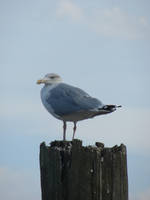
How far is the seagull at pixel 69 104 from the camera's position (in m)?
7.66

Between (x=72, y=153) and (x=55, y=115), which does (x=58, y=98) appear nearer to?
(x=55, y=115)

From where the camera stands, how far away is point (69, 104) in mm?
8008

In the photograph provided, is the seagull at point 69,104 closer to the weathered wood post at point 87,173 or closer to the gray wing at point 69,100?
the gray wing at point 69,100

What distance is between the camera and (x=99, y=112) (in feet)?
25.2

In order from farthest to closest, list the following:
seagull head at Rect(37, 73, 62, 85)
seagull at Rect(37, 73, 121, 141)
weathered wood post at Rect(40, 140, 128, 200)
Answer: seagull head at Rect(37, 73, 62, 85)
seagull at Rect(37, 73, 121, 141)
weathered wood post at Rect(40, 140, 128, 200)

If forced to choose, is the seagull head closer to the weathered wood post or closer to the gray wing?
the gray wing

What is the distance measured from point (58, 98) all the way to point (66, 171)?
3227 mm

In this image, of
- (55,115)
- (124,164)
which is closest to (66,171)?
(124,164)

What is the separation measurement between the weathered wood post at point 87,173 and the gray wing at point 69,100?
2.43 metres

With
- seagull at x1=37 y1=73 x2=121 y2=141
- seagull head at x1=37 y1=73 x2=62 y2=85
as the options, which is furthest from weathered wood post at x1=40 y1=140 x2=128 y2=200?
seagull head at x1=37 y1=73 x2=62 y2=85

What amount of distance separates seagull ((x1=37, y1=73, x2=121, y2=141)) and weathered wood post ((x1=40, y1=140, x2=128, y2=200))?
2380 millimetres

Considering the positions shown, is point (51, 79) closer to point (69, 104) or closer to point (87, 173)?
point (69, 104)

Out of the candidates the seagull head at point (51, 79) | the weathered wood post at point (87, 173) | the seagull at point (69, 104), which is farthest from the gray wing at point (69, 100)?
the weathered wood post at point (87, 173)

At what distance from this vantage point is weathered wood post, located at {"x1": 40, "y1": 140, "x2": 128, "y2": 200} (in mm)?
5004
